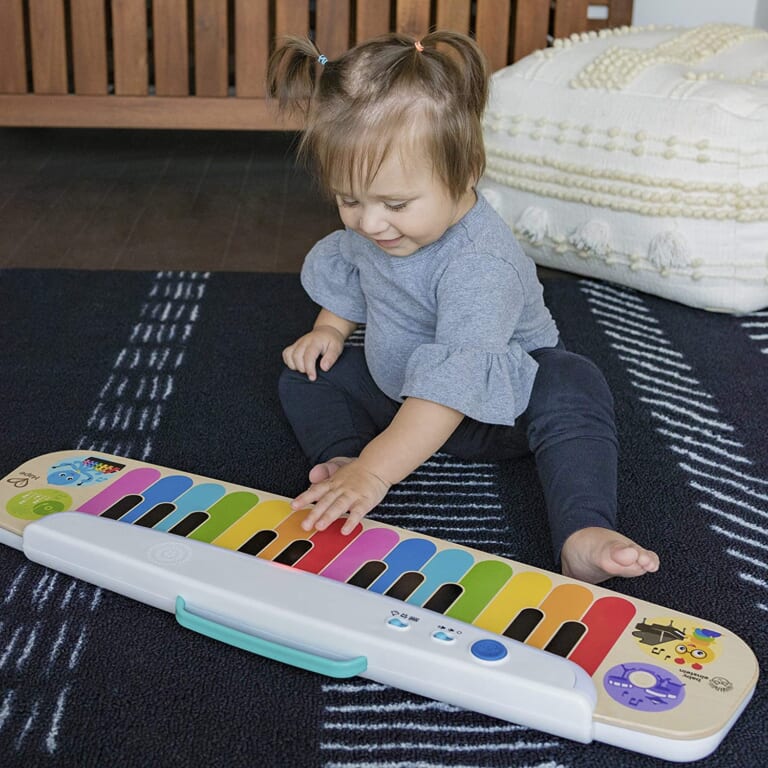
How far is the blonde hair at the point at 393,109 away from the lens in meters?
0.82

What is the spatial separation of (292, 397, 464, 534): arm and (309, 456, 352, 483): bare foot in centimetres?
4

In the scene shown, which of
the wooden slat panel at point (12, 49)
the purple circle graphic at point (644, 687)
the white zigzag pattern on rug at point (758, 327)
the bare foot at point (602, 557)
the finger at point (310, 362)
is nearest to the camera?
the purple circle graphic at point (644, 687)

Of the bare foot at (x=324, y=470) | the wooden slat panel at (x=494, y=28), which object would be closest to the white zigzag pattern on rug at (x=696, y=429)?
the bare foot at (x=324, y=470)

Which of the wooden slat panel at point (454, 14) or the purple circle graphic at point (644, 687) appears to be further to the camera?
the wooden slat panel at point (454, 14)

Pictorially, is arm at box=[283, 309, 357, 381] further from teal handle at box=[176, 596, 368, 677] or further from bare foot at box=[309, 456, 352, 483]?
teal handle at box=[176, 596, 368, 677]

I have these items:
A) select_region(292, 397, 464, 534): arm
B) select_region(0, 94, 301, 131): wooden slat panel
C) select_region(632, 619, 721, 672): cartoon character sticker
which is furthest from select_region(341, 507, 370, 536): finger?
select_region(0, 94, 301, 131): wooden slat panel

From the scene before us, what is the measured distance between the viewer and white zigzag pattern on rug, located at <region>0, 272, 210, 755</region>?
2.30 feet

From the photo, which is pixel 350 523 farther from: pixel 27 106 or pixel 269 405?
pixel 27 106

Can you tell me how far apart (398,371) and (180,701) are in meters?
0.39

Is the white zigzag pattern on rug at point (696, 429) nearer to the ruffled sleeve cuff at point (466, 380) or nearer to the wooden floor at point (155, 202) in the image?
the ruffled sleeve cuff at point (466, 380)

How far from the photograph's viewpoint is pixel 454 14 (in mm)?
1924

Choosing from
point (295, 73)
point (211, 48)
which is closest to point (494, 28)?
point (211, 48)

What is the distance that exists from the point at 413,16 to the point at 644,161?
0.74 m

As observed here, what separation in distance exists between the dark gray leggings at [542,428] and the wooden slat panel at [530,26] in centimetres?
108
